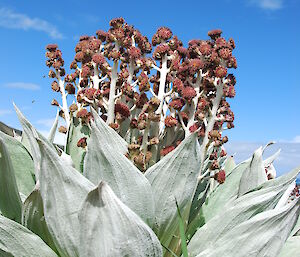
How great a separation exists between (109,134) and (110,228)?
37 centimetres

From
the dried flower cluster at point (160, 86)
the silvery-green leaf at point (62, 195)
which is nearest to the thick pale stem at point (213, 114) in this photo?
the dried flower cluster at point (160, 86)

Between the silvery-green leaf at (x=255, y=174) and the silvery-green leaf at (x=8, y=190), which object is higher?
the silvery-green leaf at (x=255, y=174)

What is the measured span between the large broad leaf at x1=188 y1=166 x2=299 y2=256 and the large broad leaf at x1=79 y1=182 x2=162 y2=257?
0.31m

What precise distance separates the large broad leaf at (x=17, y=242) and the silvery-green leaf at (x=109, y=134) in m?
0.30

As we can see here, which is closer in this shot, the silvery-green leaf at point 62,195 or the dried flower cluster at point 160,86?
the silvery-green leaf at point 62,195

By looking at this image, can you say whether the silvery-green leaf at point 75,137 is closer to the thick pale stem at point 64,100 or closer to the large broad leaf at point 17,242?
the thick pale stem at point 64,100

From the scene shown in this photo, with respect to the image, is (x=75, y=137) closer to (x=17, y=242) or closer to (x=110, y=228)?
(x=17, y=242)

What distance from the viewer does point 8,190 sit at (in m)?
1.31

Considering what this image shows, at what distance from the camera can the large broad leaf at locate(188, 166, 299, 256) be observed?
1.24 m

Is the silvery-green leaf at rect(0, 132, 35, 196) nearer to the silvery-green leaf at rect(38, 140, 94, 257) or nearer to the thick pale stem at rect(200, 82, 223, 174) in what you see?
the silvery-green leaf at rect(38, 140, 94, 257)

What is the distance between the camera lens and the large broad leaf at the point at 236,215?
1.24m

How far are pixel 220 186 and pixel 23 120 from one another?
74 centimetres

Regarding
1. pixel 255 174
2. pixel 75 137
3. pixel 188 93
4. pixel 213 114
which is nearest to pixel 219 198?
pixel 255 174

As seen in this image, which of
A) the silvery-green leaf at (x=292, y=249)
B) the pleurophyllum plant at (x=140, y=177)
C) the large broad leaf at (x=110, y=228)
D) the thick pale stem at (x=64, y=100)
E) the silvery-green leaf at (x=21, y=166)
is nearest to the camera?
the large broad leaf at (x=110, y=228)
